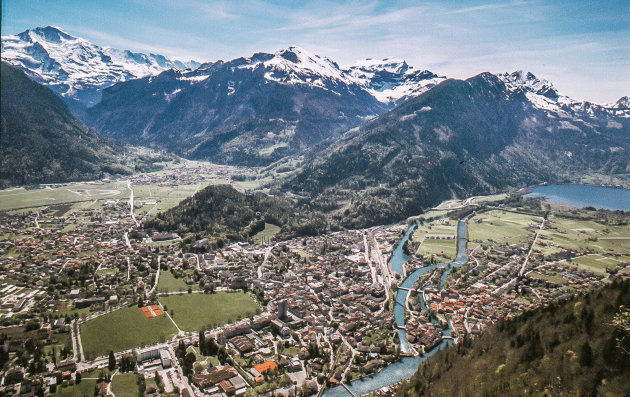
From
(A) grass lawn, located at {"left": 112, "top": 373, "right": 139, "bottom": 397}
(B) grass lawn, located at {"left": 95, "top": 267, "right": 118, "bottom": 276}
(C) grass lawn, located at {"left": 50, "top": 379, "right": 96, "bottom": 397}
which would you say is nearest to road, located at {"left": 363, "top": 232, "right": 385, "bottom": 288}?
(A) grass lawn, located at {"left": 112, "top": 373, "right": 139, "bottom": 397}

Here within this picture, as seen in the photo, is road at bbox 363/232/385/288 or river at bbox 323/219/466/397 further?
road at bbox 363/232/385/288

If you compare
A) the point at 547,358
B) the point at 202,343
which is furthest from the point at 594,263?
the point at 202,343

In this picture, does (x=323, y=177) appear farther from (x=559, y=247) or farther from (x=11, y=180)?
(x=11, y=180)

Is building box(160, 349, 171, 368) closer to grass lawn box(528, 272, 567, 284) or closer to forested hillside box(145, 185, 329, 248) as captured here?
forested hillside box(145, 185, 329, 248)

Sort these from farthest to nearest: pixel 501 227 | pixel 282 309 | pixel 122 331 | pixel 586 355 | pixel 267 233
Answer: pixel 501 227 → pixel 267 233 → pixel 282 309 → pixel 122 331 → pixel 586 355

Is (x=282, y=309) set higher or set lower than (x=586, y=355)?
lower

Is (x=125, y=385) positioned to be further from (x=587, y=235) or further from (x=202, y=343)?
(x=587, y=235)
